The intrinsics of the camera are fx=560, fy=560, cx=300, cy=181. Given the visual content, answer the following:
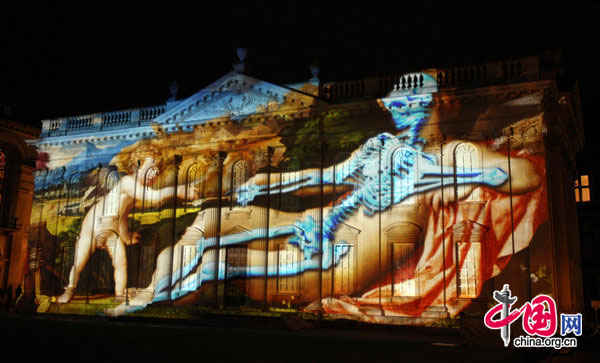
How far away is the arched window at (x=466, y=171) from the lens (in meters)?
22.7

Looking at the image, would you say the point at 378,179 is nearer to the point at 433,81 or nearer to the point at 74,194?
the point at 433,81

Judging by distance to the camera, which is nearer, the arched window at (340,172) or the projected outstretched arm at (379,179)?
the projected outstretched arm at (379,179)

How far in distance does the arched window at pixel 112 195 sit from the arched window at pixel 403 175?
50.3ft

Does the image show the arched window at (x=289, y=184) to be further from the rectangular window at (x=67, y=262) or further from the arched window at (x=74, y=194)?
the rectangular window at (x=67, y=262)

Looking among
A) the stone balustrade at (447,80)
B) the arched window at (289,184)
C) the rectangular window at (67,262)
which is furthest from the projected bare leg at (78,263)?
the stone balustrade at (447,80)

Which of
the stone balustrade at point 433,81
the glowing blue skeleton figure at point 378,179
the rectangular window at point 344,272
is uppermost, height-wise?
the stone balustrade at point 433,81

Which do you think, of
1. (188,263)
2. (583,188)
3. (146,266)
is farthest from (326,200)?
(583,188)

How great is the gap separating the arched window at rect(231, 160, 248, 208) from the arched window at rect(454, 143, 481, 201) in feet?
33.2

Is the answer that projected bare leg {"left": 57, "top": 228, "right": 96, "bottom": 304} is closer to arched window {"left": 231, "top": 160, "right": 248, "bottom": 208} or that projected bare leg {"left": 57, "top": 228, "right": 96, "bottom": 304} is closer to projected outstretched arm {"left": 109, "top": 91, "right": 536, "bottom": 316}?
arched window {"left": 231, "top": 160, "right": 248, "bottom": 208}

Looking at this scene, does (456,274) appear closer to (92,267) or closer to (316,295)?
(316,295)

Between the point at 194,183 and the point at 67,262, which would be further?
the point at 67,262

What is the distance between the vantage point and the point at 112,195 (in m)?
30.7

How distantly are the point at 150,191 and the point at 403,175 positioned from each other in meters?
13.7

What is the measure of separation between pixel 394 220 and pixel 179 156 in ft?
39.0
